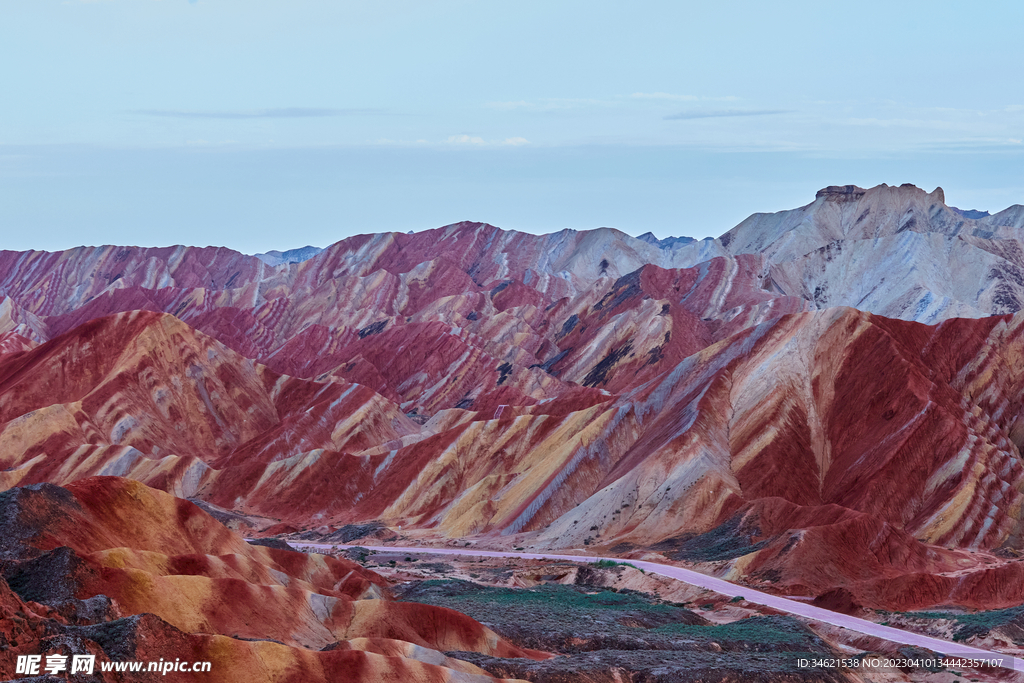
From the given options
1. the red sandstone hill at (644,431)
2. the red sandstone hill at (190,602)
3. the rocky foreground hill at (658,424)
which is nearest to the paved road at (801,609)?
the rocky foreground hill at (658,424)

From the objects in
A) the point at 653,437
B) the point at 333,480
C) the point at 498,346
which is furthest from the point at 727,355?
the point at 498,346

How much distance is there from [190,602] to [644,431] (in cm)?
5938

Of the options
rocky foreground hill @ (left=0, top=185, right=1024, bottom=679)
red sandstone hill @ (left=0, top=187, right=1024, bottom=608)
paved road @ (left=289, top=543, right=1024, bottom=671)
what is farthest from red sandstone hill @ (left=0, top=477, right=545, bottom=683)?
red sandstone hill @ (left=0, top=187, right=1024, bottom=608)

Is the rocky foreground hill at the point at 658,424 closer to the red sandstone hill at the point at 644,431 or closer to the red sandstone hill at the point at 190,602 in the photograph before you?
the red sandstone hill at the point at 644,431

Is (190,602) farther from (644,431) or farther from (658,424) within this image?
(644,431)

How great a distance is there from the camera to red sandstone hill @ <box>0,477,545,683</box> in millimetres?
27594

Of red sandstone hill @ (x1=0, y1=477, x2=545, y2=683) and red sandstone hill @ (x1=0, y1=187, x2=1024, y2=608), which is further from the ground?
red sandstone hill @ (x1=0, y1=477, x2=545, y2=683)

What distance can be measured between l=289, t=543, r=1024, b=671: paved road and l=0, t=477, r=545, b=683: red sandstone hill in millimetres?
16706

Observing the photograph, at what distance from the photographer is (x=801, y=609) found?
5319 cm

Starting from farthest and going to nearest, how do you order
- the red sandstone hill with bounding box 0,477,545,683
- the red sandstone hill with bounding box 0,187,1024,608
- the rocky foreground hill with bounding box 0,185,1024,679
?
the rocky foreground hill with bounding box 0,185,1024,679 < the red sandstone hill with bounding box 0,187,1024,608 < the red sandstone hill with bounding box 0,477,545,683

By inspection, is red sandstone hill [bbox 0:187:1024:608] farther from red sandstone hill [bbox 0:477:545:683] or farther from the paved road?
red sandstone hill [bbox 0:477:545:683]

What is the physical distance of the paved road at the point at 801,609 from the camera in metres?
42.8

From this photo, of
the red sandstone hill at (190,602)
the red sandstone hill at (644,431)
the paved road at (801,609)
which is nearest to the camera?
the red sandstone hill at (190,602)

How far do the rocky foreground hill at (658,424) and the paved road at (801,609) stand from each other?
2.15m
